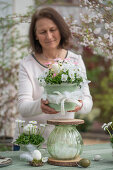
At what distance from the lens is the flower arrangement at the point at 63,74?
2.35m

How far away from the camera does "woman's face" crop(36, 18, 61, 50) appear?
2.99m

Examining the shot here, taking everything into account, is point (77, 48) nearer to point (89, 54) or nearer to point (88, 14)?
point (88, 14)

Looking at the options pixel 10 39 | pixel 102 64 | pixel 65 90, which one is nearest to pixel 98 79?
pixel 102 64

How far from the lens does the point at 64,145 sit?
236cm

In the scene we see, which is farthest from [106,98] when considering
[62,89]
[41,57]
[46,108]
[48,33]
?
[62,89]

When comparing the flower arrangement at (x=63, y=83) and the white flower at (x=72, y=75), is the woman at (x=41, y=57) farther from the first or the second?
the white flower at (x=72, y=75)

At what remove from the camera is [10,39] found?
5406 millimetres

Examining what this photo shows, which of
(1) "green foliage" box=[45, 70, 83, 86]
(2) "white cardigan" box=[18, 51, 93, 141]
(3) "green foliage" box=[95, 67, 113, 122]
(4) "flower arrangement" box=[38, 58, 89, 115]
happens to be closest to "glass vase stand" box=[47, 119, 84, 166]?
(4) "flower arrangement" box=[38, 58, 89, 115]

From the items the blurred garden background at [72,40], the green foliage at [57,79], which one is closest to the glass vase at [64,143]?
the green foliage at [57,79]

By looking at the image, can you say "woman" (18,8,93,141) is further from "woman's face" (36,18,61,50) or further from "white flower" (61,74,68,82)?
"white flower" (61,74,68,82)

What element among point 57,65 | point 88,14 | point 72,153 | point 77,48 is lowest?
point 72,153

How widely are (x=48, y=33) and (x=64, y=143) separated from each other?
1.02 metres

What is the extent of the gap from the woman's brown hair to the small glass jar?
3.30 feet

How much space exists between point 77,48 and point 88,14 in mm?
554
